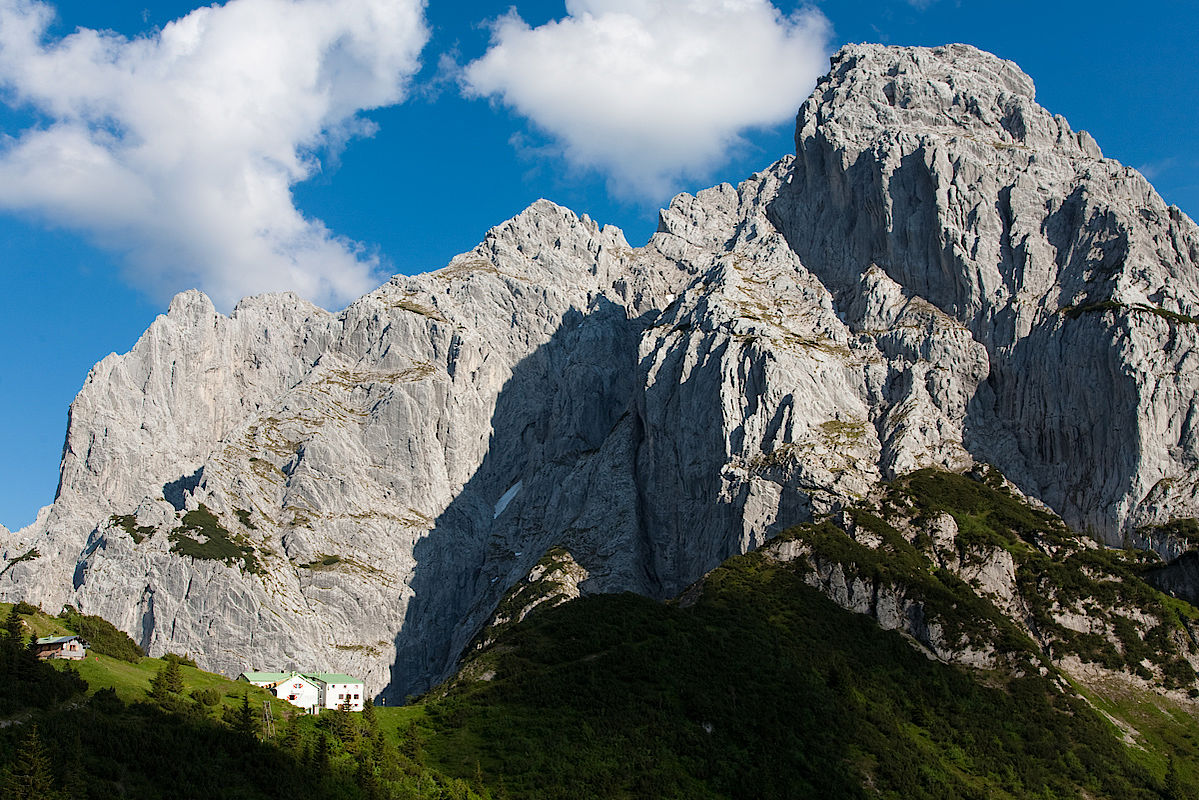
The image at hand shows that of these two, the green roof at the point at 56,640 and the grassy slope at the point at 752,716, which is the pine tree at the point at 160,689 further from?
the grassy slope at the point at 752,716

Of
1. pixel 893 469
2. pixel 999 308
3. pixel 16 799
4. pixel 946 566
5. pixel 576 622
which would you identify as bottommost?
pixel 16 799

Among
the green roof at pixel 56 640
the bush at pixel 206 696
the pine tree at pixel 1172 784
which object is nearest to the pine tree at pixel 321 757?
the bush at pixel 206 696

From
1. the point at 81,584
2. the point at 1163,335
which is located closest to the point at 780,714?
the point at 1163,335

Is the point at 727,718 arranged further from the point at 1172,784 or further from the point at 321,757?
the point at 1172,784

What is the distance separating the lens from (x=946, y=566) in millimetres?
153250

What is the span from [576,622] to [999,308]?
347 ft

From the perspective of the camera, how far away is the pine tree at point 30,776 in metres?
61.3

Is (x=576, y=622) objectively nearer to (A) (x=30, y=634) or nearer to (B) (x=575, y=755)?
(B) (x=575, y=755)

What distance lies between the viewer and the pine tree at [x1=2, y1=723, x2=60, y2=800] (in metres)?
61.3

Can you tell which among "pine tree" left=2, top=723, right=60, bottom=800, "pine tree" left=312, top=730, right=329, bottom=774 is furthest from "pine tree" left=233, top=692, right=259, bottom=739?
"pine tree" left=2, top=723, right=60, bottom=800

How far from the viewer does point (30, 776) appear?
62219 mm

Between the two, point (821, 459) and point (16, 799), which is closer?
point (16, 799)

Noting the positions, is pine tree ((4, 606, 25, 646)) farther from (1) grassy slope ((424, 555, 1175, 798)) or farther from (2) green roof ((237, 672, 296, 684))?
(1) grassy slope ((424, 555, 1175, 798))

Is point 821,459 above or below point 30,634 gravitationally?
above
